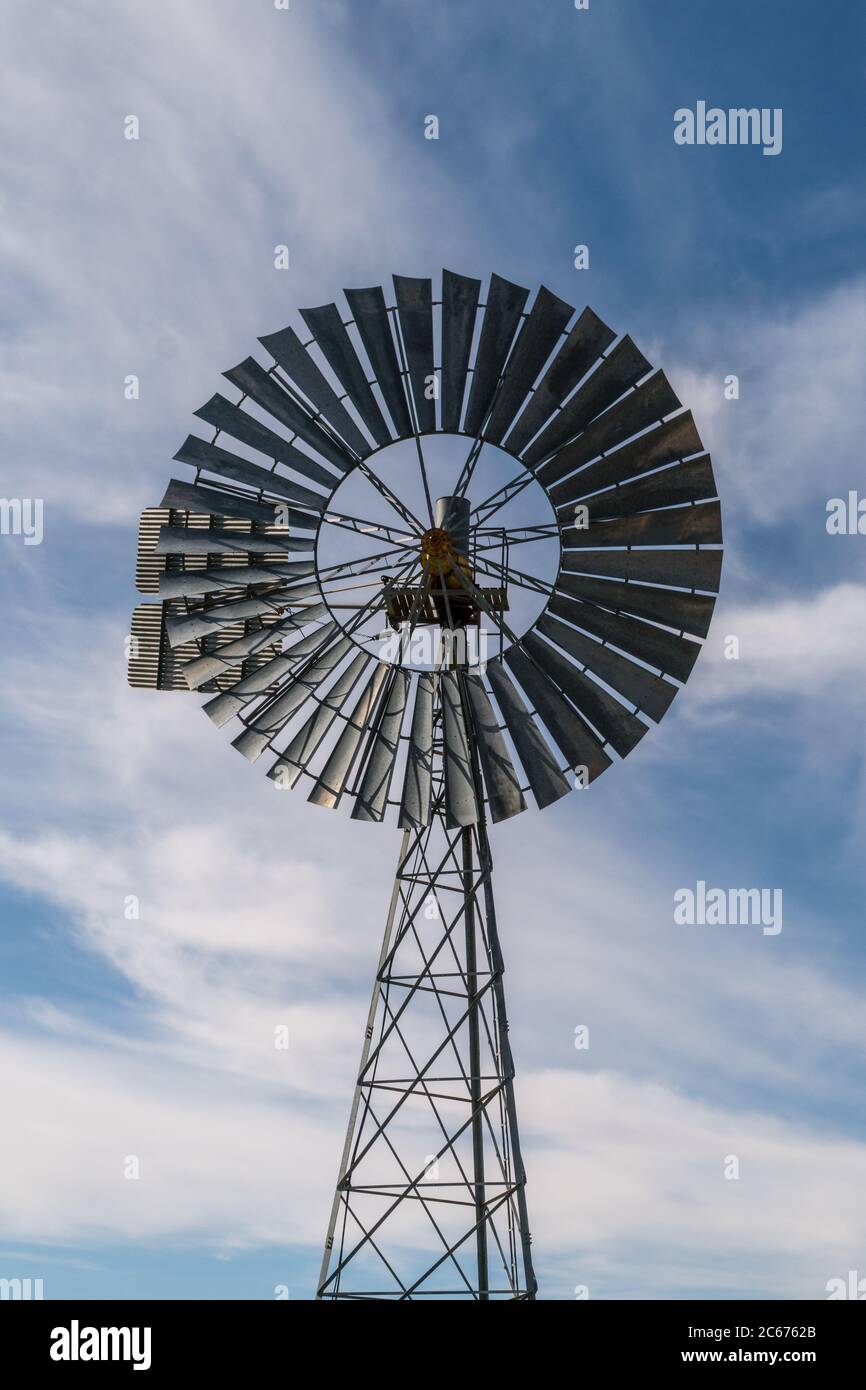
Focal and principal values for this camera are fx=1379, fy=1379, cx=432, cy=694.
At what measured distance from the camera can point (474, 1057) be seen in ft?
50.4

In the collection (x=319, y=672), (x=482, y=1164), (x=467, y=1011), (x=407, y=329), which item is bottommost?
(x=482, y=1164)

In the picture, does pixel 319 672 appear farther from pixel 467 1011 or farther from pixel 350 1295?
pixel 350 1295

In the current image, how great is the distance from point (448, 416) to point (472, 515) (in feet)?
4.49

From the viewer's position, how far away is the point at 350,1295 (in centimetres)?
1436

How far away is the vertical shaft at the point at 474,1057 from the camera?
14500 mm

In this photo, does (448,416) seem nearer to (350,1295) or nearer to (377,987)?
(377,987)

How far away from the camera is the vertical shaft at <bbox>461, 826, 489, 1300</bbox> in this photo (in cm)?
1450
